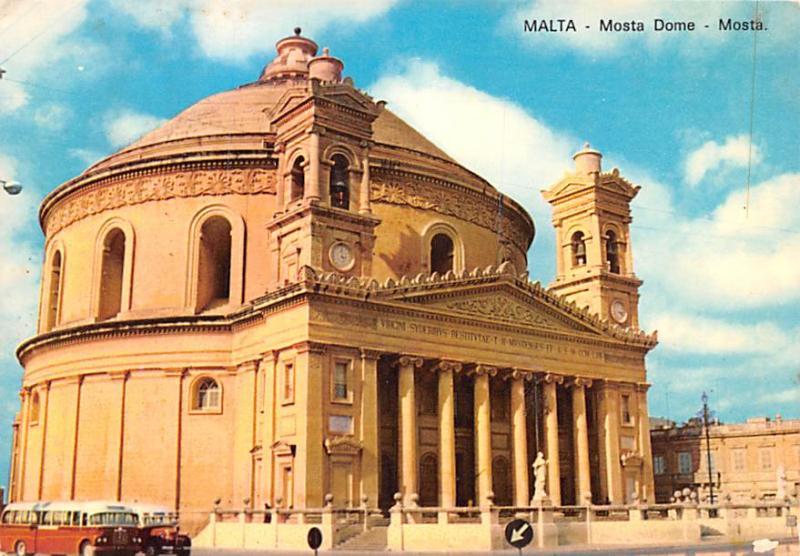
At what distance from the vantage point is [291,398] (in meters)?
36.4

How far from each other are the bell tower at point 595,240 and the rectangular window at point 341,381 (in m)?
16.3

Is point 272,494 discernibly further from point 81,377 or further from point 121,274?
point 121,274

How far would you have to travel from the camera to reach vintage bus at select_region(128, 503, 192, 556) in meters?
28.0

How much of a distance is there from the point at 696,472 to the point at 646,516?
64.6ft

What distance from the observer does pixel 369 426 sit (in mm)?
36625

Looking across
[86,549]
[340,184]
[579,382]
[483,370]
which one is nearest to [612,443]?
[579,382]

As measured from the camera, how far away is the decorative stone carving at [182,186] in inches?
1735

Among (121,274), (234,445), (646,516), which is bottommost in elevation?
(646,516)

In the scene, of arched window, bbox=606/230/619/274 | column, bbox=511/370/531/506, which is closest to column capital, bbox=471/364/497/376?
column, bbox=511/370/531/506

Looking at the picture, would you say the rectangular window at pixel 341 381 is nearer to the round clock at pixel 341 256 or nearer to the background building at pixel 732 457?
the round clock at pixel 341 256

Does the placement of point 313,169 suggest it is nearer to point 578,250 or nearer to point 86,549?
point 86,549

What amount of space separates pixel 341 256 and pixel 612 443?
1577 cm

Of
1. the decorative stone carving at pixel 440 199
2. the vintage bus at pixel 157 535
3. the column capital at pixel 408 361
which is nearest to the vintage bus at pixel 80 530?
the vintage bus at pixel 157 535

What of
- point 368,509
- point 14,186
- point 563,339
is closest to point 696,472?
point 563,339
